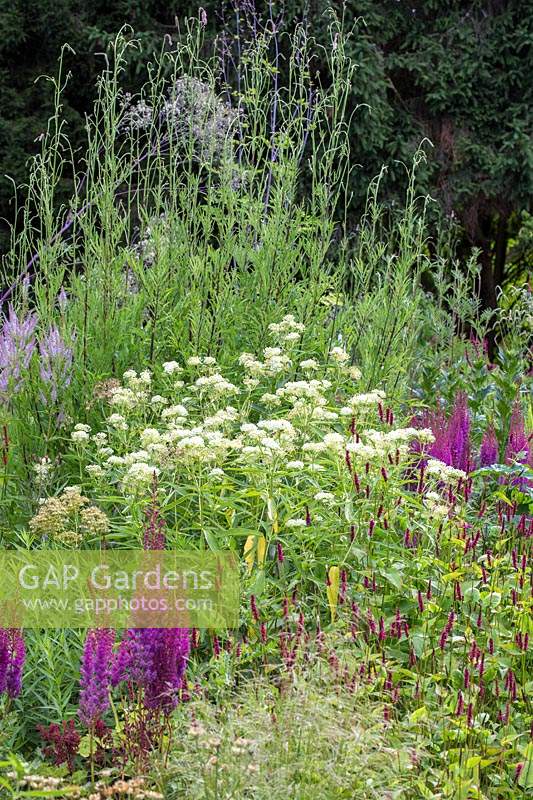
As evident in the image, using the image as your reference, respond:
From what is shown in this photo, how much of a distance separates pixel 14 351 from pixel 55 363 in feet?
0.68

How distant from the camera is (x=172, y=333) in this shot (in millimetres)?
4848

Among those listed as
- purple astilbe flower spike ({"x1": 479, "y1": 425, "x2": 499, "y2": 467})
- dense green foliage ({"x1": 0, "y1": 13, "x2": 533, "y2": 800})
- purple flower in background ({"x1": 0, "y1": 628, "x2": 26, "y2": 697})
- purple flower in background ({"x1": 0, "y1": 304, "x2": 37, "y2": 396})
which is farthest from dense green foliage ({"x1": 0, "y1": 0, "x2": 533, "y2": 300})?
purple flower in background ({"x1": 0, "y1": 628, "x2": 26, "y2": 697})

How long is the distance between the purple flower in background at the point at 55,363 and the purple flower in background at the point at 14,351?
0.25 ft

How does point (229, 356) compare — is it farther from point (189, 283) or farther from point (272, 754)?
point (272, 754)

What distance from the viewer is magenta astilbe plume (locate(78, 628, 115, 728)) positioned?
8.11 ft

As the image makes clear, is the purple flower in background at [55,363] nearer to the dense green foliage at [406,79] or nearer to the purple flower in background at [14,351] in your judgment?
the purple flower in background at [14,351]

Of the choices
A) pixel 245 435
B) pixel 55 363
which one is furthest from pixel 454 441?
pixel 55 363

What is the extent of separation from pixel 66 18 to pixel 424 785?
10.2 m

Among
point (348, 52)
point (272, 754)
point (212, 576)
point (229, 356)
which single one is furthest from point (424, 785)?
point (348, 52)

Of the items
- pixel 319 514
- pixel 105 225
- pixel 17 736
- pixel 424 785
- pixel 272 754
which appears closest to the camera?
pixel 272 754

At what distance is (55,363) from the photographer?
13.9 feet

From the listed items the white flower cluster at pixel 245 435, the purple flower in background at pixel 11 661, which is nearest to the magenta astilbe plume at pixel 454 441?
the white flower cluster at pixel 245 435

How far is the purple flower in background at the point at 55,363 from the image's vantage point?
4.25m

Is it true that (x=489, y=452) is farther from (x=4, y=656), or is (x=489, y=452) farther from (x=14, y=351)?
(x=4, y=656)
